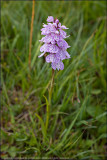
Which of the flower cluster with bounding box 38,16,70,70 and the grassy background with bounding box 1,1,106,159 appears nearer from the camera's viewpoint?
the flower cluster with bounding box 38,16,70,70

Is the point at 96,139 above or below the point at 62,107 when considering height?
below

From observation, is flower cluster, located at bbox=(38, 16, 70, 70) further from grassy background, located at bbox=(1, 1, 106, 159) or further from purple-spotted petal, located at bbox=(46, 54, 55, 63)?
grassy background, located at bbox=(1, 1, 106, 159)

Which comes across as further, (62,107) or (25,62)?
(25,62)

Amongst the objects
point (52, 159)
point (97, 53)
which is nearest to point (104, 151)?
point (52, 159)

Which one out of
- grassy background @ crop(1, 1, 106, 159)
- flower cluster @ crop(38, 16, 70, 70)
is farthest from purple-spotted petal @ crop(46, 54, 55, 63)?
grassy background @ crop(1, 1, 106, 159)

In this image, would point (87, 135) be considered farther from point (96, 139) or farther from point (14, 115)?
point (14, 115)

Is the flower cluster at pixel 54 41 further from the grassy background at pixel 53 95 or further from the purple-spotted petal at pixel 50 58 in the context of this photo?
the grassy background at pixel 53 95

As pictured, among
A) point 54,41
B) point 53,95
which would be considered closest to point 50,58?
point 54,41

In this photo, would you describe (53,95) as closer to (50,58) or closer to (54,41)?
(50,58)
